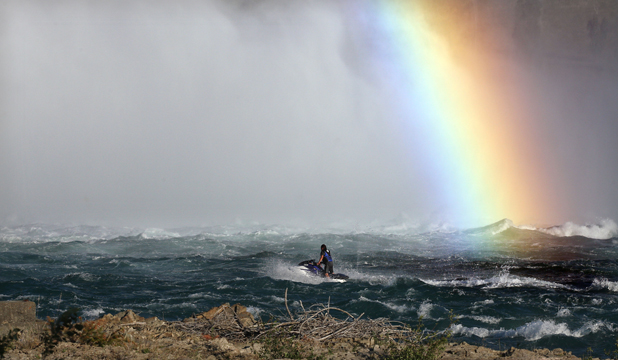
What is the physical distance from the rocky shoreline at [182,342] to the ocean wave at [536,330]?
239 cm

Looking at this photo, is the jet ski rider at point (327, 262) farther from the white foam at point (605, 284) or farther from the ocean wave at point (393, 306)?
the white foam at point (605, 284)

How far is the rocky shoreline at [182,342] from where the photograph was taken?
6500 mm

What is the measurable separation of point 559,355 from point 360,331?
336 cm

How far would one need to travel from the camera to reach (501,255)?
1040 inches

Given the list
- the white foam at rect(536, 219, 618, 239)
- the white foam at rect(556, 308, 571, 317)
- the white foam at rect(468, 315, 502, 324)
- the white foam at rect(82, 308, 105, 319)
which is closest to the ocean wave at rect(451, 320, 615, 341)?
the white foam at rect(468, 315, 502, 324)

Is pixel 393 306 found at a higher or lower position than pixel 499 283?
lower

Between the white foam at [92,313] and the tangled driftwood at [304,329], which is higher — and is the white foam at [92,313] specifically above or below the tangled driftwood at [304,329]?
below

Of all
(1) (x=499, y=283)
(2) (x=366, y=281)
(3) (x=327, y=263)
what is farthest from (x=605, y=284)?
(3) (x=327, y=263)

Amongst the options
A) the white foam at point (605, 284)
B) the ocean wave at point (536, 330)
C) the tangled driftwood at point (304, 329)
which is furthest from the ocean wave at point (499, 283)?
the tangled driftwood at point (304, 329)

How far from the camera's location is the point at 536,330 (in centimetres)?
1120

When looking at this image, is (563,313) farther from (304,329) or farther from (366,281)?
(304,329)

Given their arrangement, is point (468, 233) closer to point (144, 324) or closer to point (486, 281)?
point (486, 281)

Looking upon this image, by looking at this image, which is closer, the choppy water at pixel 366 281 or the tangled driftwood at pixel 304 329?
the tangled driftwood at pixel 304 329

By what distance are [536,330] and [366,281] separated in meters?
7.50
